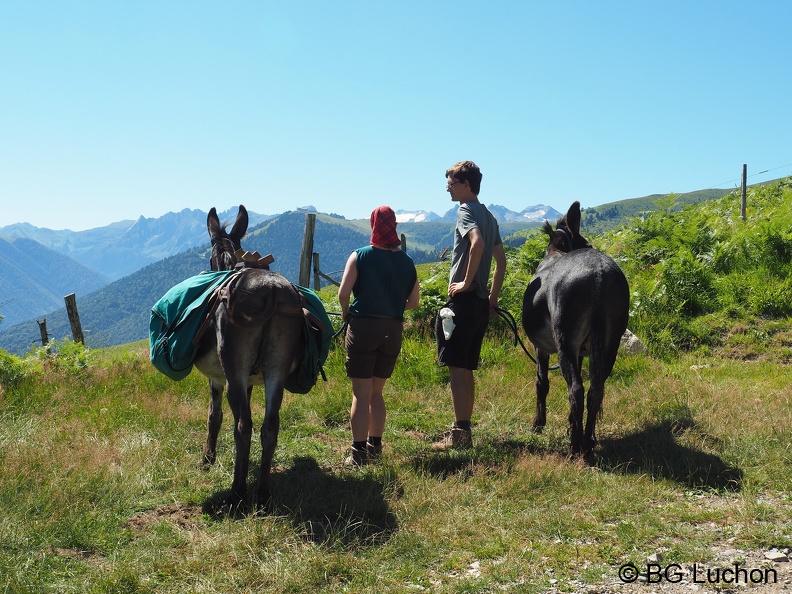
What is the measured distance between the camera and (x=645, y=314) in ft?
33.6

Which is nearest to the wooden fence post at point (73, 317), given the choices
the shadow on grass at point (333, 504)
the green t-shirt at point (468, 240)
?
the shadow on grass at point (333, 504)

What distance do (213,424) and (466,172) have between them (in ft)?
11.0

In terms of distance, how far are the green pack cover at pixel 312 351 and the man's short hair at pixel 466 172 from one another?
1828 mm

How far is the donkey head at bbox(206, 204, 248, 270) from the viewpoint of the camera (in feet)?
18.8

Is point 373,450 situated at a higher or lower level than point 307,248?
lower

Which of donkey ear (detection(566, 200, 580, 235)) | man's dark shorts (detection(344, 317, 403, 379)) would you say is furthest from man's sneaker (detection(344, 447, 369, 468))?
donkey ear (detection(566, 200, 580, 235))

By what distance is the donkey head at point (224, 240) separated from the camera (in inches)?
226

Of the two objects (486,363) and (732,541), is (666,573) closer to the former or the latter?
(732,541)

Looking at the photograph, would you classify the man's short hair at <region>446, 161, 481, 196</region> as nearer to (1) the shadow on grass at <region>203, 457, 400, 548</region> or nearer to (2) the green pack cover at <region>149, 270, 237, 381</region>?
(2) the green pack cover at <region>149, 270, 237, 381</region>

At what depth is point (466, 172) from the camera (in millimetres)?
5945

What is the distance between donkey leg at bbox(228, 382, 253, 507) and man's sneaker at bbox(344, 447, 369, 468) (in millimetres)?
1212

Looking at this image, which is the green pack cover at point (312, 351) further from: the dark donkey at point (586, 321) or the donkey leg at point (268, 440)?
the dark donkey at point (586, 321)

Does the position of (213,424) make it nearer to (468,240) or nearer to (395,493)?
(395,493)

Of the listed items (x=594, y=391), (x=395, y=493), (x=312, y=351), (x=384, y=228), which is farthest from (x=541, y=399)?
(x=312, y=351)
